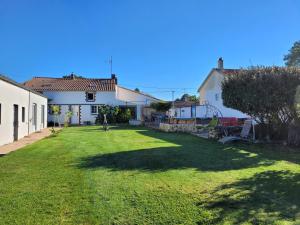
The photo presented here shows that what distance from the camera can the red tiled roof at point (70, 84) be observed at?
4216cm

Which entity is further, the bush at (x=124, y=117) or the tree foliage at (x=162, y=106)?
the tree foliage at (x=162, y=106)

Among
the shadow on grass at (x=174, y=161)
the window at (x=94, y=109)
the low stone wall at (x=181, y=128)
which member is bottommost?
the shadow on grass at (x=174, y=161)

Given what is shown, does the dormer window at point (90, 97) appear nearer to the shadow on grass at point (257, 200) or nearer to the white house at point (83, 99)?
the white house at point (83, 99)

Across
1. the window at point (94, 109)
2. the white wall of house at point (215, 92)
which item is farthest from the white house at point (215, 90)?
the window at point (94, 109)

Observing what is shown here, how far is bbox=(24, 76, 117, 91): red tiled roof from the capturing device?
42.2 metres

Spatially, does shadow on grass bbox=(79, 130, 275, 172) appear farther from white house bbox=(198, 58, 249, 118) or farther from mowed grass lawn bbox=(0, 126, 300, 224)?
white house bbox=(198, 58, 249, 118)

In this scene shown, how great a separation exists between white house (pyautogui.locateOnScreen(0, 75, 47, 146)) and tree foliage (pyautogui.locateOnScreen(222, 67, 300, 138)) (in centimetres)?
1077

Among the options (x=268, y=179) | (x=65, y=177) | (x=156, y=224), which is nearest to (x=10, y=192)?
(x=65, y=177)

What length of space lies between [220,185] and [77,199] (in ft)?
9.37

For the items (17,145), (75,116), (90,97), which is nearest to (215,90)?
(90,97)

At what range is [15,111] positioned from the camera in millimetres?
17703

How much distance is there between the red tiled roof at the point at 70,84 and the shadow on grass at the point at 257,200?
36.9 metres

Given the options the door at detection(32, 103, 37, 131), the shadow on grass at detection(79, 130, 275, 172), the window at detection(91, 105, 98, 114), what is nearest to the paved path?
the shadow on grass at detection(79, 130, 275, 172)

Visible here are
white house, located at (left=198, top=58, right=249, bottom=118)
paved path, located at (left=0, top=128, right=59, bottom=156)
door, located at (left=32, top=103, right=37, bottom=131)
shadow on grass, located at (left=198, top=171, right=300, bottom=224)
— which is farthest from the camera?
white house, located at (left=198, top=58, right=249, bottom=118)
